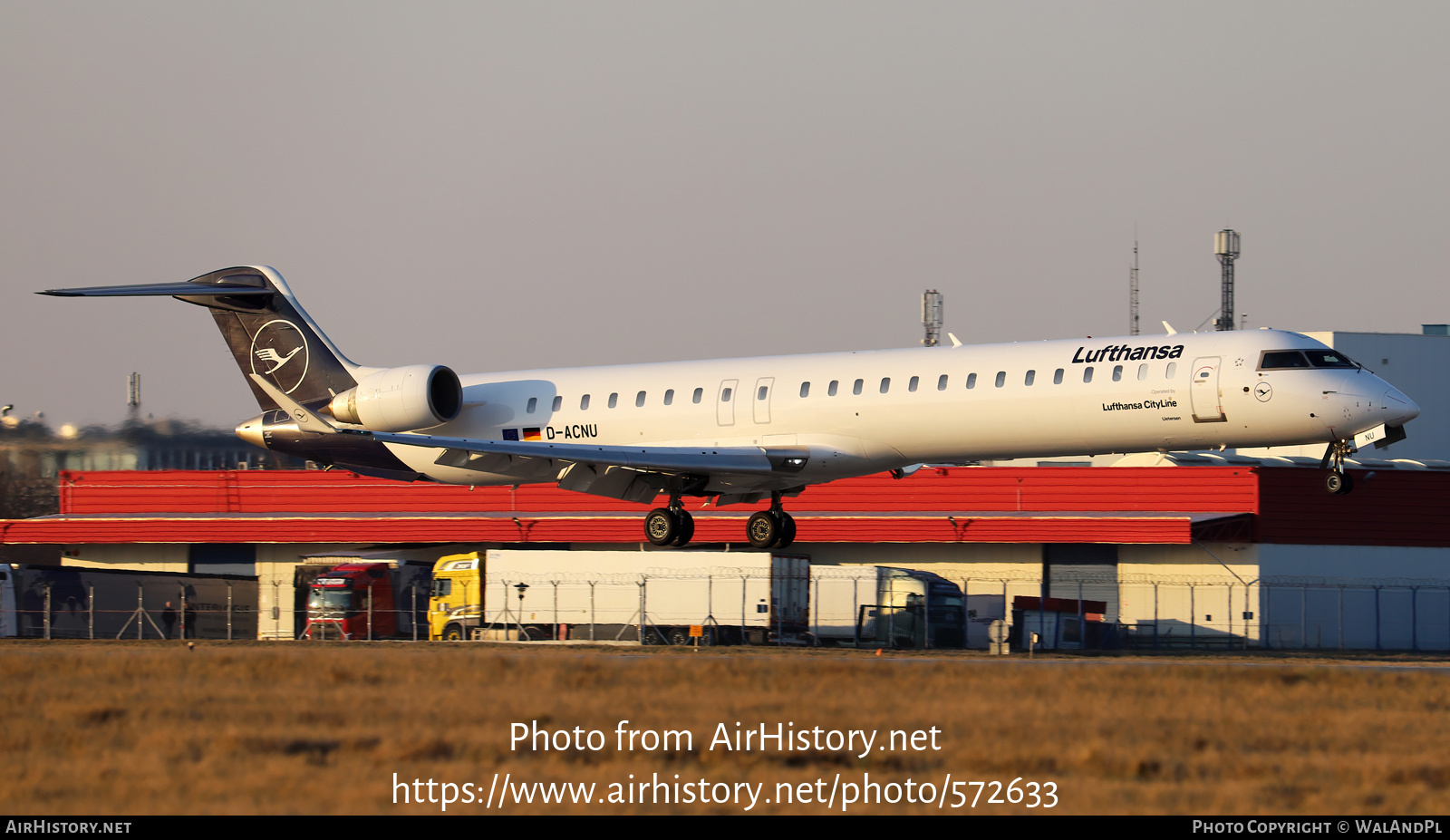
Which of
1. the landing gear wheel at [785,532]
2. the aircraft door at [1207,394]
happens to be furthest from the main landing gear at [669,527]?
the aircraft door at [1207,394]

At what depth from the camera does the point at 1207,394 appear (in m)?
24.6

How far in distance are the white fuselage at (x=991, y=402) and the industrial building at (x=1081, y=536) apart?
13546 mm

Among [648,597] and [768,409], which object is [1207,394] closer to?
[768,409]

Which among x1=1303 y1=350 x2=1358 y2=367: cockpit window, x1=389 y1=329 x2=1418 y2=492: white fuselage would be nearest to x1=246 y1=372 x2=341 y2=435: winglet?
x1=389 y1=329 x2=1418 y2=492: white fuselage

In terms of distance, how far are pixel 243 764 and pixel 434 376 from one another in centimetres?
1738

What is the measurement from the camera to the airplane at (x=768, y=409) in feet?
80.9

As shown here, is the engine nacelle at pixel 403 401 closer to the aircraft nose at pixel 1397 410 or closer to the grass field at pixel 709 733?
the grass field at pixel 709 733

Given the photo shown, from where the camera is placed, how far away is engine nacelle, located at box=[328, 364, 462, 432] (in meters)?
30.4

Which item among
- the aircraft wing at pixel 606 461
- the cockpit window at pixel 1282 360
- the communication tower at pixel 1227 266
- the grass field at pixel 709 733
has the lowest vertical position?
the grass field at pixel 709 733

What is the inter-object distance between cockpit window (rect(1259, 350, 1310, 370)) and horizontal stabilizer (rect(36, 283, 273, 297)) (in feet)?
66.3

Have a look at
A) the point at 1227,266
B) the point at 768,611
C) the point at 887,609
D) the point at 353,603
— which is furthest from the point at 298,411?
the point at 1227,266

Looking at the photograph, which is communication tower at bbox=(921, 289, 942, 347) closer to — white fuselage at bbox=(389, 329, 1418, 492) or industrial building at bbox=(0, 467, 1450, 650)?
industrial building at bbox=(0, 467, 1450, 650)

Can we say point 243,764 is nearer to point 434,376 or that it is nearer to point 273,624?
point 434,376
